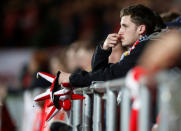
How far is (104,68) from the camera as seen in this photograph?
11.1 feet

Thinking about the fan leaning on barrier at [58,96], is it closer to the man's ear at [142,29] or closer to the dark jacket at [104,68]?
the dark jacket at [104,68]

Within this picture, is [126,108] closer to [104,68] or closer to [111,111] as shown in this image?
[111,111]

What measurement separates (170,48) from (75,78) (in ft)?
4.94

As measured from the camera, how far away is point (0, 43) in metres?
11.4

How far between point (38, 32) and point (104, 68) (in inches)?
296

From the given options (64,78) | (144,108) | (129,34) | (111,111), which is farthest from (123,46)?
(144,108)

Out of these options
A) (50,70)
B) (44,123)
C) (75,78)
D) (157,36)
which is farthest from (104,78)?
(50,70)

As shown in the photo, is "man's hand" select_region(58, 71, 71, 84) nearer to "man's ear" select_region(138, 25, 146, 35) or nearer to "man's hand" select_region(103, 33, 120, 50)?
"man's hand" select_region(103, 33, 120, 50)

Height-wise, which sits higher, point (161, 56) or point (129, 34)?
point (129, 34)

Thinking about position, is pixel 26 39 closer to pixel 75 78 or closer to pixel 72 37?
pixel 72 37

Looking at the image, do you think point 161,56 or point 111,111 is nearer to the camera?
point 161,56

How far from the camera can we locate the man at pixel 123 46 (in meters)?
3.22

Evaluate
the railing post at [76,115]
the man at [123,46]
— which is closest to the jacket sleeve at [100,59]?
the man at [123,46]

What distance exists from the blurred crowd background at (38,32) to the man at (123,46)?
3607 millimetres
